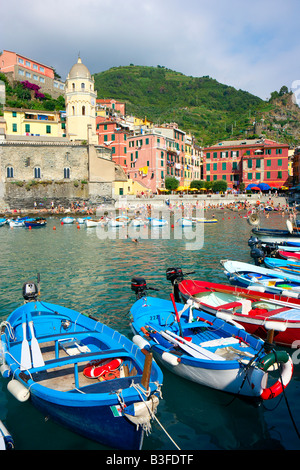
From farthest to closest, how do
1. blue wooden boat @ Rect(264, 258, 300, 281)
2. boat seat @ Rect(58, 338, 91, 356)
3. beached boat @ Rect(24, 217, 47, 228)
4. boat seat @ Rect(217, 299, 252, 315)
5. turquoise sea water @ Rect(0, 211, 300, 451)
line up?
beached boat @ Rect(24, 217, 47, 228) < blue wooden boat @ Rect(264, 258, 300, 281) < boat seat @ Rect(217, 299, 252, 315) < boat seat @ Rect(58, 338, 91, 356) < turquoise sea water @ Rect(0, 211, 300, 451)

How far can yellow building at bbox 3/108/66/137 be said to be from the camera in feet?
217

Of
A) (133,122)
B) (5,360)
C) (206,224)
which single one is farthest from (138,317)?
(133,122)

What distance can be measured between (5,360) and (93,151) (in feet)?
195

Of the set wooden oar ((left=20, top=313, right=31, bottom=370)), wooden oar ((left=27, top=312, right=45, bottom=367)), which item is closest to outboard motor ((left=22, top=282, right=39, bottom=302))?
wooden oar ((left=27, top=312, right=45, bottom=367))

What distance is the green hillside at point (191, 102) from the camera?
117 meters

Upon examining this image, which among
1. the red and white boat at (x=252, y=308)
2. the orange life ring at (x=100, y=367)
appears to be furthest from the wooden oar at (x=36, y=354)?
the red and white boat at (x=252, y=308)

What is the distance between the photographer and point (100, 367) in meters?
7.31

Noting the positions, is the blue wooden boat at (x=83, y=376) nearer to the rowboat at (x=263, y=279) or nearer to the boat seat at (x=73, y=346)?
the boat seat at (x=73, y=346)

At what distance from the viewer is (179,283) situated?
12.5 meters

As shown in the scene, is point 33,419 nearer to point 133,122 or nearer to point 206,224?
point 206,224

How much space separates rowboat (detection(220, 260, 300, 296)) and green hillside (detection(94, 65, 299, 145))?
88646 mm

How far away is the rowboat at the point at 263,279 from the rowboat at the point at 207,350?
3.49 m

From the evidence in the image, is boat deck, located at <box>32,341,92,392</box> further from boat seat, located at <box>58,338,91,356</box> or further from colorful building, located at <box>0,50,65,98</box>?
colorful building, located at <box>0,50,65,98</box>

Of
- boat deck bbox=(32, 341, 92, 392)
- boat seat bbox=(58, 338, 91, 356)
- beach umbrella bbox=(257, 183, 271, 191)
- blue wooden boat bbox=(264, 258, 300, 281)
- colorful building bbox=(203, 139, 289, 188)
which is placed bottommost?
boat deck bbox=(32, 341, 92, 392)
